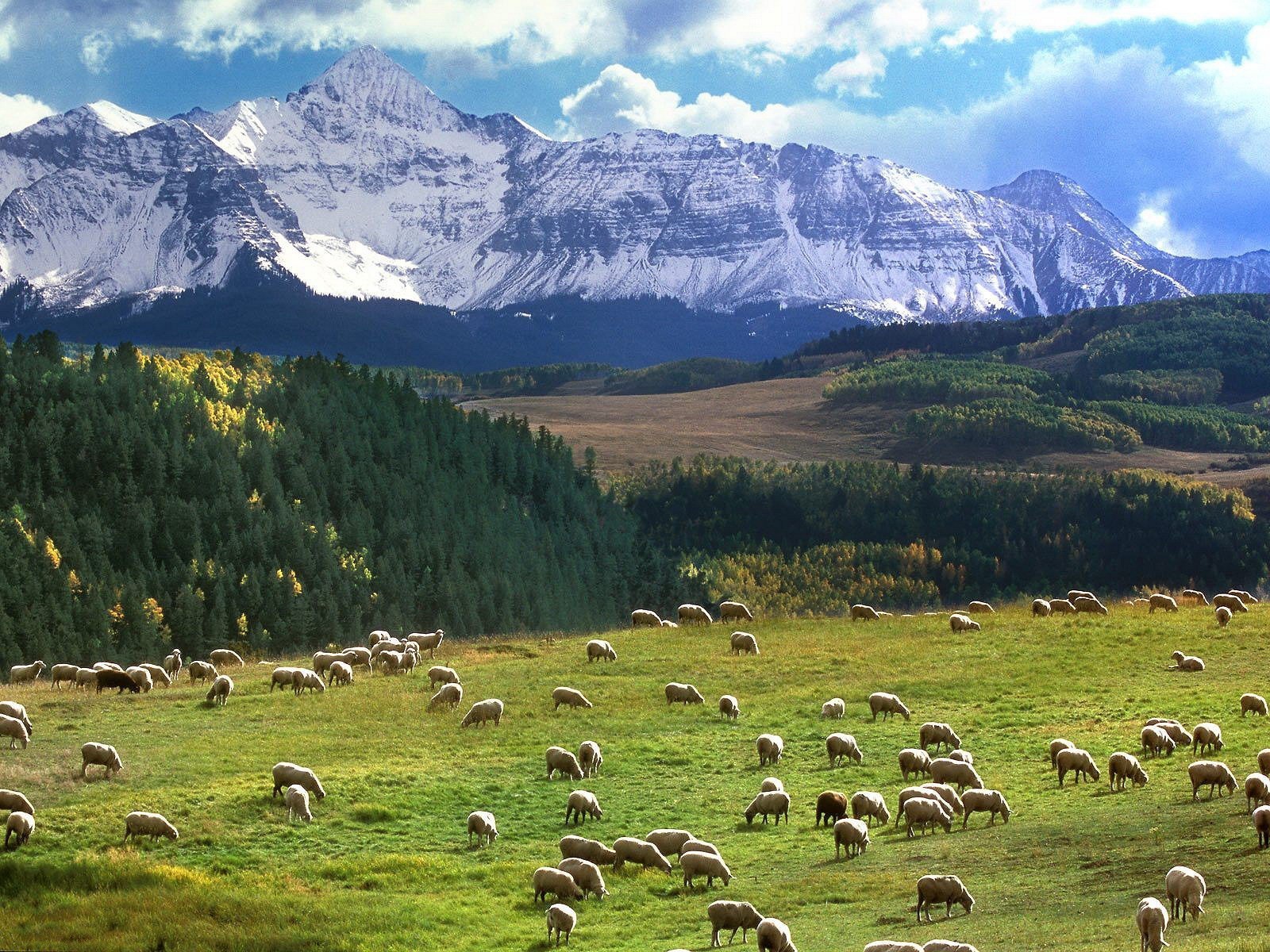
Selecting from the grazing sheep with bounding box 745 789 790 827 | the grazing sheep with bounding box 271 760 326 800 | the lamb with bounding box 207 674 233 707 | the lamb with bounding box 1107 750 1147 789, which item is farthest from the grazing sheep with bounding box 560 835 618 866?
the lamb with bounding box 207 674 233 707

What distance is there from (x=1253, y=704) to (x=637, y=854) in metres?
24.6

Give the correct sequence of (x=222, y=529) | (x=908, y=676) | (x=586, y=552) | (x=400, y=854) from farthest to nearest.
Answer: (x=586, y=552)
(x=222, y=529)
(x=908, y=676)
(x=400, y=854)

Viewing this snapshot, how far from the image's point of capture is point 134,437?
120125 mm

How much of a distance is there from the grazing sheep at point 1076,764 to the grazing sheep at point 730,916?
15.4 meters

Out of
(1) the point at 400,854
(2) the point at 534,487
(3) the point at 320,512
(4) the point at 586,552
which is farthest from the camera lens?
(2) the point at 534,487

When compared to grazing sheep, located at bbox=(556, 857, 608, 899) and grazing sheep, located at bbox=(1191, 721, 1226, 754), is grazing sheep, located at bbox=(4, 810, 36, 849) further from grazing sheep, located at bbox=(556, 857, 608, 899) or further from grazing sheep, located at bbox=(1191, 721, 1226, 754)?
grazing sheep, located at bbox=(1191, 721, 1226, 754)

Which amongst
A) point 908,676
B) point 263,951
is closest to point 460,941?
point 263,951

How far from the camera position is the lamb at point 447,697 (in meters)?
53.2

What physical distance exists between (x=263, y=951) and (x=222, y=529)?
91915 millimetres

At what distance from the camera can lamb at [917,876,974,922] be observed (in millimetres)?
29250

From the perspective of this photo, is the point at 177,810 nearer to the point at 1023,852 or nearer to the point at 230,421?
the point at 1023,852

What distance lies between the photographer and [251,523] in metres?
119

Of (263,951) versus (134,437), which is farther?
(134,437)

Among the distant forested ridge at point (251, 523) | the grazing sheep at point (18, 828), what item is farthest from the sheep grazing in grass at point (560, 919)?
the distant forested ridge at point (251, 523)
